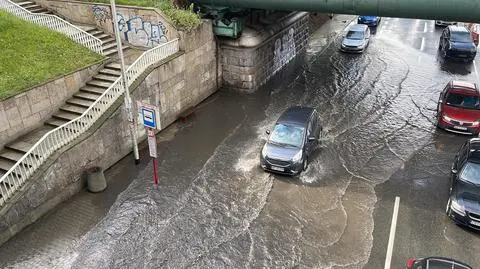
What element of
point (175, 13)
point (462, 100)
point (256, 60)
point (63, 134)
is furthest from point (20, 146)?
point (462, 100)

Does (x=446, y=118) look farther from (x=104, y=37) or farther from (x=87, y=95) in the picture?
(x=104, y=37)

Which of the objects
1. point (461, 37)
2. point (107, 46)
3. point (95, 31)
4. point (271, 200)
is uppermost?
point (95, 31)

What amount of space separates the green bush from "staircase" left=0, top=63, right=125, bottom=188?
150 inches

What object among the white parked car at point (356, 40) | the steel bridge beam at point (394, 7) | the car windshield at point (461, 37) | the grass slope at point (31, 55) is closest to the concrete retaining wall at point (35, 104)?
the grass slope at point (31, 55)

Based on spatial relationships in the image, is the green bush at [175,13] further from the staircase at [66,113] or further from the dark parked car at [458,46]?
the dark parked car at [458,46]

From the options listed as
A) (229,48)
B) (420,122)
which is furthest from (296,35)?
(420,122)

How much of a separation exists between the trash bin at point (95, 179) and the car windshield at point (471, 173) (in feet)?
40.5

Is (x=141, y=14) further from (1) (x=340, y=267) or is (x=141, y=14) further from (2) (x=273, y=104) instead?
(1) (x=340, y=267)

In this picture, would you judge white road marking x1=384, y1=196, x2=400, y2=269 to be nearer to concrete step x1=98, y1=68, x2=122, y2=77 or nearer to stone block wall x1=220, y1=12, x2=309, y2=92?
stone block wall x1=220, y1=12, x2=309, y2=92

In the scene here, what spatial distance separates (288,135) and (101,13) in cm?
1223

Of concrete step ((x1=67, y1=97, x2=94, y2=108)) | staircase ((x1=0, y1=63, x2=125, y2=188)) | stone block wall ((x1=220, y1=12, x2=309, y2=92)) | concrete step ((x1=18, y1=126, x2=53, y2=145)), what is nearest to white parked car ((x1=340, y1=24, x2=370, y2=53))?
stone block wall ((x1=220, y1=12, x2=309, y2=92))

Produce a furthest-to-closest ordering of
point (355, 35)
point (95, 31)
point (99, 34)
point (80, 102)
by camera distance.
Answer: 1. point (355, 35)
2. point (95, 31)
3. point (99, 34)
4. point (80, 102)

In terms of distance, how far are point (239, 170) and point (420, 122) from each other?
1017 cm

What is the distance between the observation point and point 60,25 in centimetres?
1827
